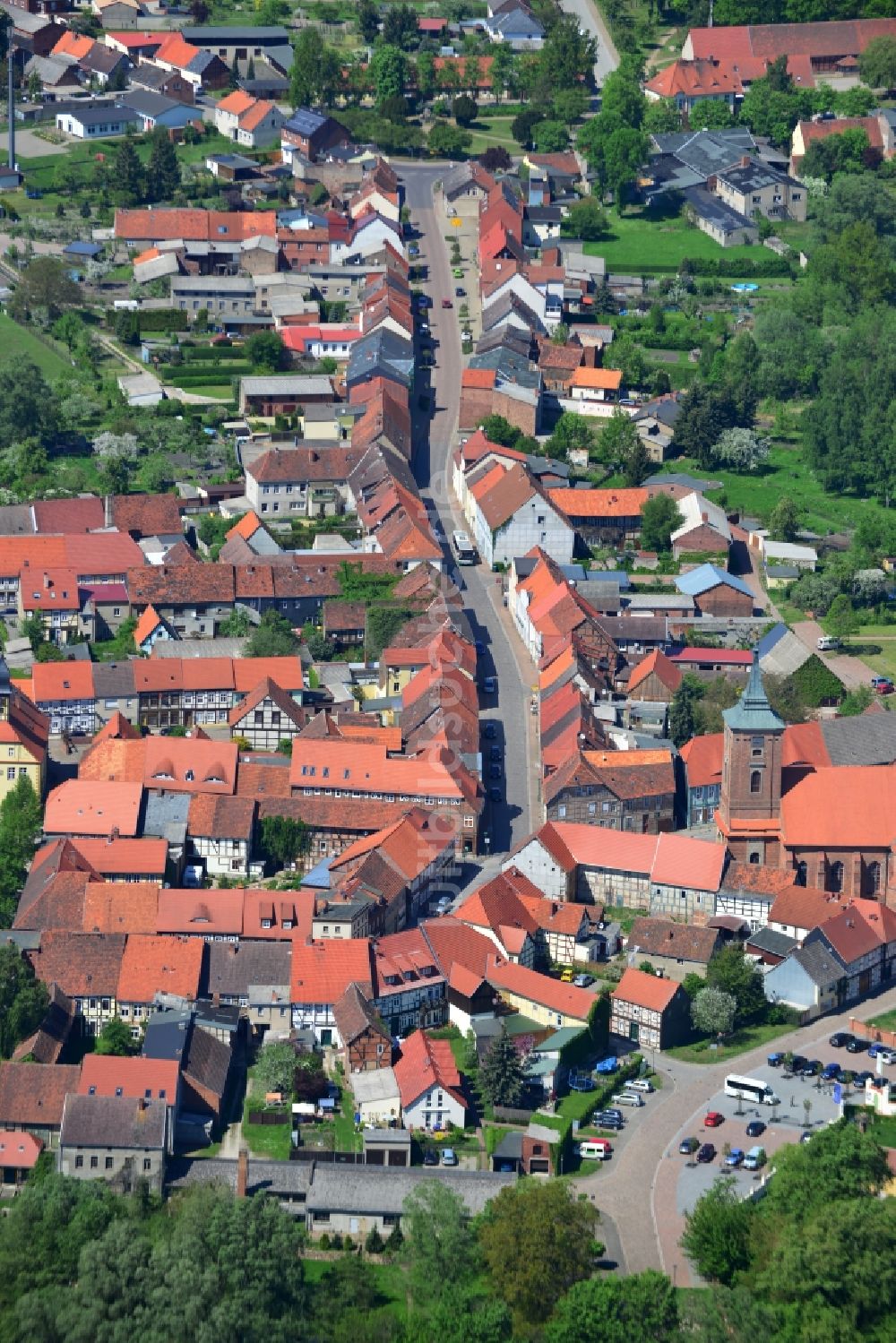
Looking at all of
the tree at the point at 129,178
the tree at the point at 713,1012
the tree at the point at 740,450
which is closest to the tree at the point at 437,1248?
the tree at the point at 713,1012

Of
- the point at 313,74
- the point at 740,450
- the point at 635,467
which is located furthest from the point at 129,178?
the point at 740,450

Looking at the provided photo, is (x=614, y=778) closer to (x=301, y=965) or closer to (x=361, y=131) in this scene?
(x=301, y=965)

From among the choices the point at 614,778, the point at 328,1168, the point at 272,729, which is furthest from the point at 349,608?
the point at 328,1168

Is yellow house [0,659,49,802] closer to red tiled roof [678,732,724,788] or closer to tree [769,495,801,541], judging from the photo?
red tiled roof [678,732,724,788]

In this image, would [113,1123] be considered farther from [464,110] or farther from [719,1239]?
[464,110]

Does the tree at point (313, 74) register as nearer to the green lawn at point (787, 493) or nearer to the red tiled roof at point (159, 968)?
the green lawn at point (787, 493)

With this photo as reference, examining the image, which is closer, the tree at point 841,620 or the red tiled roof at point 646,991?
the red tiled roof at point 646,991
